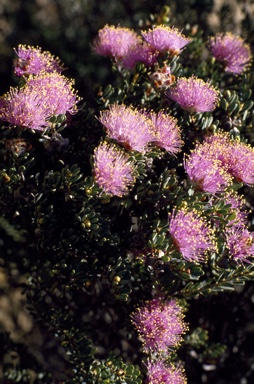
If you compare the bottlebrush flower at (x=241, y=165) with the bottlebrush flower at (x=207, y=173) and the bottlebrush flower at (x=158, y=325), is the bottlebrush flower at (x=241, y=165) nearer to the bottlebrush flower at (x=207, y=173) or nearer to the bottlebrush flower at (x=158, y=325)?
the bottlebrush flower at (x=207, y=173)

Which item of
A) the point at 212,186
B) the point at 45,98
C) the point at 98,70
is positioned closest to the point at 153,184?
the point at 212,186

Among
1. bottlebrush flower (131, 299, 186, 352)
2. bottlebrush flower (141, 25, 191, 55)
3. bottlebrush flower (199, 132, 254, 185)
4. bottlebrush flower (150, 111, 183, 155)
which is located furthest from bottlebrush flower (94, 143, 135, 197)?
bottlebrush flower (141, 25, 191, 55)

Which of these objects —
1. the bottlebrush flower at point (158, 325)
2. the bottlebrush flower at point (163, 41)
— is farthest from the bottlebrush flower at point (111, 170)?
the bottlebrush flower at point (163, 41)

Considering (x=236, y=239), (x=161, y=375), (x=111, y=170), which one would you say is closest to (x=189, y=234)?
(x=236, y=239)

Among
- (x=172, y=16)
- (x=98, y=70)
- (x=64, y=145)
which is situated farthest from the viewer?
(x=98, y=70)

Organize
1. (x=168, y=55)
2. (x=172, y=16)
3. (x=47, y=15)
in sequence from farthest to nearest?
(x=47, y=15), (x=172, y=16), (x=168, y=55)

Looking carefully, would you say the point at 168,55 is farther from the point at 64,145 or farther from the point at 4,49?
the point at 4,49

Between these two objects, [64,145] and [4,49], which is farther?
[4,49]

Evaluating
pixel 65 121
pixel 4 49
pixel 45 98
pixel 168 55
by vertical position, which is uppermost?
pixel 168 55

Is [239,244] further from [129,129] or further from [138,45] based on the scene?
[138,45]
